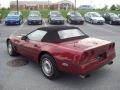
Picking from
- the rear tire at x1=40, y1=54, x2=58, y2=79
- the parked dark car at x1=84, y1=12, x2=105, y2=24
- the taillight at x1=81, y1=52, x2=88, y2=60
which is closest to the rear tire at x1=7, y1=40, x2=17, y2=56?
the rear tire at x1=40, y1=54, x2=58, y2=79

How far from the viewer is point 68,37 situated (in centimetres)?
611

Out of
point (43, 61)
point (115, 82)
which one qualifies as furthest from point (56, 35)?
point (115, 82)

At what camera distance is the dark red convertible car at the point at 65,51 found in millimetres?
4973

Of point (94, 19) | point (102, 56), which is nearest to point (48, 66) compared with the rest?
point (102, 56)

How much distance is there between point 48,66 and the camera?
5.75 m

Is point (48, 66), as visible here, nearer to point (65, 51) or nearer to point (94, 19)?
point (65, 51)

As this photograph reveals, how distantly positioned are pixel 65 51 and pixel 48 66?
0.88 m

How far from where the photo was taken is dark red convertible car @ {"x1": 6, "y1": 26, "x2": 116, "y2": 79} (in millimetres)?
4973

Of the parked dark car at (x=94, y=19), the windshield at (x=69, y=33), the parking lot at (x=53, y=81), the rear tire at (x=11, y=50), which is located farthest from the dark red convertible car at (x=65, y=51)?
the parked dark car at (x=94, y=19)

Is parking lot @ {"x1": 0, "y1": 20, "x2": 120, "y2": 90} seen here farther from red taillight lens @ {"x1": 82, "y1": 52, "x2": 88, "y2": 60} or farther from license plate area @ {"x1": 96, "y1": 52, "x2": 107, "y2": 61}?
red taillight lens @ {"x1": 82, "y1": 52, "x2": 88, "y2": 60}

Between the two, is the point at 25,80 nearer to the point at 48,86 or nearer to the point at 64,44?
the point at 48,86

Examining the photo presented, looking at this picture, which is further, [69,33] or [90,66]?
[69,33]

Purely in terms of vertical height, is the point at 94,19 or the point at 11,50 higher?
the point at 94,19

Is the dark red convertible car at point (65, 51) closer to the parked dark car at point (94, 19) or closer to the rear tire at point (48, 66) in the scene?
the rear tire at point (48, 66)
